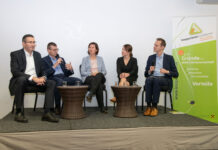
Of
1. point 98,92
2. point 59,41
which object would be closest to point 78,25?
point 59,41

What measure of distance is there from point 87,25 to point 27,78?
2027 millimetres

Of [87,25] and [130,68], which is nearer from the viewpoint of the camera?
[130,68]

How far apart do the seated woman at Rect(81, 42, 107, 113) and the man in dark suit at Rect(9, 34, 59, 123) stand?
716mm

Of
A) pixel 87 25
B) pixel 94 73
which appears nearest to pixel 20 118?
pixel 94 73

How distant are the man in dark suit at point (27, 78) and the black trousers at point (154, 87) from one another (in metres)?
1.48

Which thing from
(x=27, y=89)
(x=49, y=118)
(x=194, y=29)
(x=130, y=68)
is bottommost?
(x=49, y=118)

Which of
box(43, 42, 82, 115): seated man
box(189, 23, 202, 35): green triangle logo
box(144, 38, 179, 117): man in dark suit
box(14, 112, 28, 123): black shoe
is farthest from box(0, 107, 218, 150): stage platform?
box(189, 23, 202, 35): green triangle logo

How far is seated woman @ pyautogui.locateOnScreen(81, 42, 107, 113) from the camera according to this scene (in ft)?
12.2

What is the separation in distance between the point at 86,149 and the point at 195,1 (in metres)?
4.05

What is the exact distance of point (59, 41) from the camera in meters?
4.62

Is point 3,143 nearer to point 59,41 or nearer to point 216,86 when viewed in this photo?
point 59,41

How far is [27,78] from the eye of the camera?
3.14 m

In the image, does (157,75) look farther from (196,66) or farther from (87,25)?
(87,25)

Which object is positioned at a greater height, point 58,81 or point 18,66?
point 18,66
